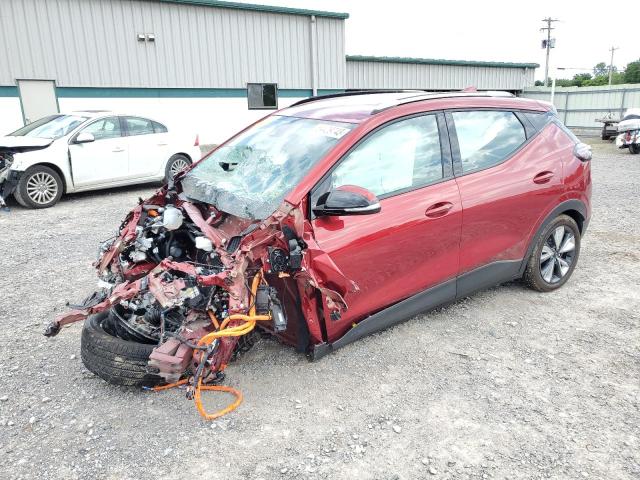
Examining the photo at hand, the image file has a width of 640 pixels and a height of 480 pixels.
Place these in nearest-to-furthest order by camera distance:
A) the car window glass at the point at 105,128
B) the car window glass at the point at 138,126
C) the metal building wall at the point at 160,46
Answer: the car window glass at the point at 105,128, the car window glass at the point at 138,126, the metal building wall at the point at 160,46

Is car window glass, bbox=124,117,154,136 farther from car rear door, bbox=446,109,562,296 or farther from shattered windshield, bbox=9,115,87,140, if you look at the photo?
car rear door, bbox=446,109,562,296

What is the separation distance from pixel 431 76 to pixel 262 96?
1168cm

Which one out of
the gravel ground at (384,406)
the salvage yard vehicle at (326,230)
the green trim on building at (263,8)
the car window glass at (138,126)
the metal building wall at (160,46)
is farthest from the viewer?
the green trim on building at (263,8)

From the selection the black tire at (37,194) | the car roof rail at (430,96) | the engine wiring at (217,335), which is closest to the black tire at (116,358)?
the engine wiring at (217,335)

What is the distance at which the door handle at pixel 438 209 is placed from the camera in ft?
11.0

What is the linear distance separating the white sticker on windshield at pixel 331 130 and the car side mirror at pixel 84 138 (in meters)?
6.64

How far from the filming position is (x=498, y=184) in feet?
12.3

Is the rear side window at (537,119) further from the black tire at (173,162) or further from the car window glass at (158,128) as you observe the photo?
the car window glass at (158,128)

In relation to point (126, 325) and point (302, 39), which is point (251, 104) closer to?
point (302, 39)

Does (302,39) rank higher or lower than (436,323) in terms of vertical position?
higher

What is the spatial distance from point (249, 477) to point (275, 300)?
91cm

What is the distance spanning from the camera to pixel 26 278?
504 cm

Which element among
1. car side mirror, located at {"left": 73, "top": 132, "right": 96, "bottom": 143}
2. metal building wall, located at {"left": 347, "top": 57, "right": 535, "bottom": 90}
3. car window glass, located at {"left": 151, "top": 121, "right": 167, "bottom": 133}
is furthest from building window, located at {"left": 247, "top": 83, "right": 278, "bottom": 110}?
car side mirror, located at {"left": 73, "top": 132, "right": 96, "bottom": 143}

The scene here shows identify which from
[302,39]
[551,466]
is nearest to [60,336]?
[551,466]
